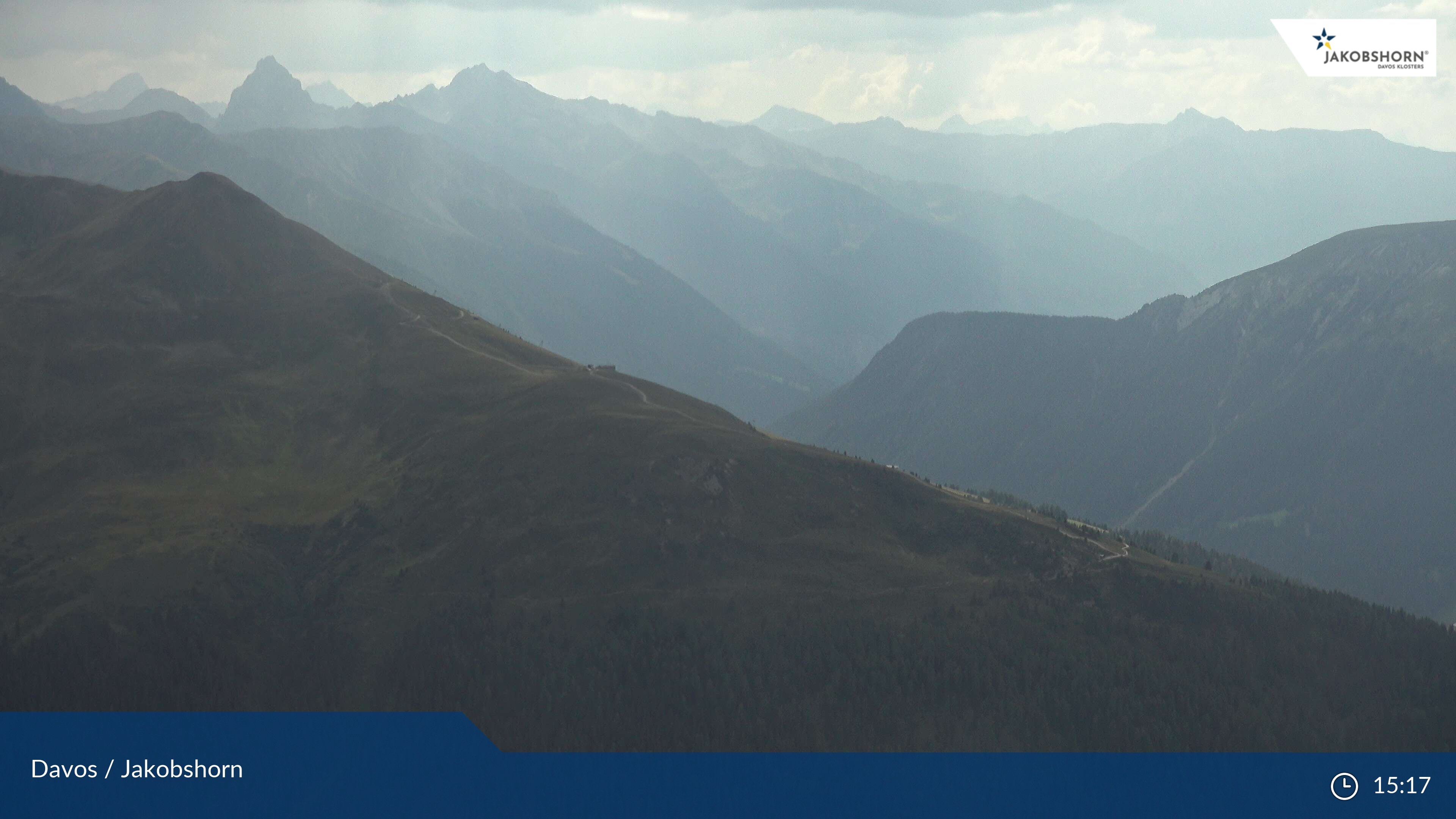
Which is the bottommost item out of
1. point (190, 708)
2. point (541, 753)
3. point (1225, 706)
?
point (190, 708)

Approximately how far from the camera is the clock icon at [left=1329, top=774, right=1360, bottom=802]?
174125 millimetres

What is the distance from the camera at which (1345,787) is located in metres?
178

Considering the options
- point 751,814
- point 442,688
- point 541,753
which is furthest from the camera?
point 442,688

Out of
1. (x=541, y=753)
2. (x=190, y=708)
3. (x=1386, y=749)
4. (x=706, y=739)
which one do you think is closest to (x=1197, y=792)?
(x=1386, y=749)

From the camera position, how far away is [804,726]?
19025 centimetres

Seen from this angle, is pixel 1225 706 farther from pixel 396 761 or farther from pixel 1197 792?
pixel 396 761

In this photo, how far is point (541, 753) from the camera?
187 meters

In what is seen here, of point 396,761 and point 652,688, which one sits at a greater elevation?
point 652,688

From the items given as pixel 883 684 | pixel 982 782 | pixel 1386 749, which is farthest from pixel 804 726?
pixel 1386 749

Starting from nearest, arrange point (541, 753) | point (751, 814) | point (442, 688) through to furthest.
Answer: point (751, 814)
point (541, 753)
point (442, 688)

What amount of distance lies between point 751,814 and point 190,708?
309 ft

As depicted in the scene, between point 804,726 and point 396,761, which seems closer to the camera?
point 396,761

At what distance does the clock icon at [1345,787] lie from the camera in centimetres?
17412

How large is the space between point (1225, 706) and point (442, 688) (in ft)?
415
